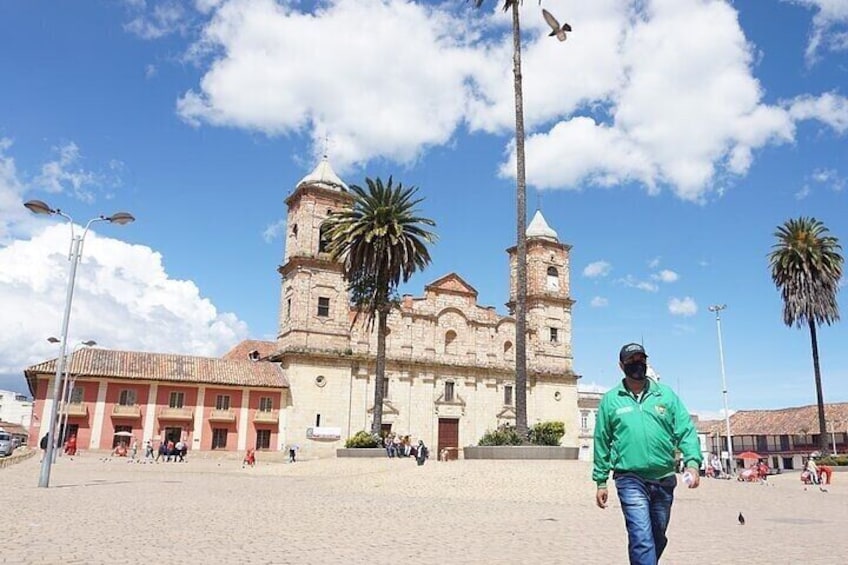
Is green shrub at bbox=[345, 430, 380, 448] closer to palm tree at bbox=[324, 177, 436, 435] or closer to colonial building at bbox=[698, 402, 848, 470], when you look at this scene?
palm tree at bbox=[324, 177, 436, 435]

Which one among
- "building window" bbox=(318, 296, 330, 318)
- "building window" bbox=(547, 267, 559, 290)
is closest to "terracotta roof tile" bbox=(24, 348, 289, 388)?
"building window" bbox=(318, 296, 330, 318)

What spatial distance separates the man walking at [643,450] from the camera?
5160 millimetres

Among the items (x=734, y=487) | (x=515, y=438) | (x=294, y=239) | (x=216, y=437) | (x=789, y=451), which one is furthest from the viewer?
(x=789, y=451)

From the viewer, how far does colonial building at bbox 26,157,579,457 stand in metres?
43.8

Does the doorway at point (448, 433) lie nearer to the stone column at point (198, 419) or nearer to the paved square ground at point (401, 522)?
the stone column at point (198, 419)

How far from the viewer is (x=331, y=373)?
47000 millimetres

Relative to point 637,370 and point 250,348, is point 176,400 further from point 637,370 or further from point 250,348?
point 637,370

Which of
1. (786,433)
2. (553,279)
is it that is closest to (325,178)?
(553,279)

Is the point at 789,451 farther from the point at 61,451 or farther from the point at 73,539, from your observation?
the point at 73,539

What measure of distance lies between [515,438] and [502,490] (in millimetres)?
9398

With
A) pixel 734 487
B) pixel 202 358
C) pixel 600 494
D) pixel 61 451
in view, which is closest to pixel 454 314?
pixel 202 358

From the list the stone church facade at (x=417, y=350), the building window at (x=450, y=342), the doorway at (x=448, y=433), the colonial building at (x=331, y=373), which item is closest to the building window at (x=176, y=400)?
the colonial building at (x=331, y=373)

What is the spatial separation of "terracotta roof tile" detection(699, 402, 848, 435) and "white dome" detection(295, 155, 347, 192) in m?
52.0

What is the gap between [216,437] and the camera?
45.0m
